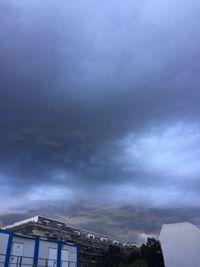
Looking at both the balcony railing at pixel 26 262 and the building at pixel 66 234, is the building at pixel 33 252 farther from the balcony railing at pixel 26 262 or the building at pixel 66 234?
the building at pixel 66 234

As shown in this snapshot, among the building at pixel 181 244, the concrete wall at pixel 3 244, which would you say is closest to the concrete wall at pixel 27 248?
→ the concrete wall at pixel 3 244

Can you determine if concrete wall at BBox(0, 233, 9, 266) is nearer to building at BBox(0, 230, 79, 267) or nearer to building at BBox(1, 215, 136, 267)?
building at BBox(0, 230, 79, 267)

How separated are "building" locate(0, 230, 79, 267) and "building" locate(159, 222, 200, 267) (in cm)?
3119

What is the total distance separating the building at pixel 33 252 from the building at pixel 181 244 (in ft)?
102

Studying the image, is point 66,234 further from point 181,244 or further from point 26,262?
point 26,262

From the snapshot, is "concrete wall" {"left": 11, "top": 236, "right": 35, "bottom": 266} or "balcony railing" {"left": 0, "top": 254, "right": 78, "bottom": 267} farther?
"concrete wall" {"left": 11, "top": 236, "right": 35, "bottom": 266}

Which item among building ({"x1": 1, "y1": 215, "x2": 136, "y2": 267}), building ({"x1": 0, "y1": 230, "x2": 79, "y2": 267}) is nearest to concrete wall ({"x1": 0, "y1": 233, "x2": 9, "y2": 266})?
building ({"x1": 0, "y1": 230, "x2": 79, "y2": 267})

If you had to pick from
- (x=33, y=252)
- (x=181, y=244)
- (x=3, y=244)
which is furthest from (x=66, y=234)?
(x=3, y=244)

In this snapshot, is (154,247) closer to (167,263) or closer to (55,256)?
(167,263)

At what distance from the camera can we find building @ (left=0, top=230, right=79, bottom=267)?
31.5m

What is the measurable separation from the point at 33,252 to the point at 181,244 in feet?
128

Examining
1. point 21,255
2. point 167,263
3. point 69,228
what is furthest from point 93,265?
point 21,255

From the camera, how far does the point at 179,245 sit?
215 feet

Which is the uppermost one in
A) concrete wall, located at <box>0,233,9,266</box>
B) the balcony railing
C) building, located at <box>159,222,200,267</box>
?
building, located at <box>159,222,200,267</box>
